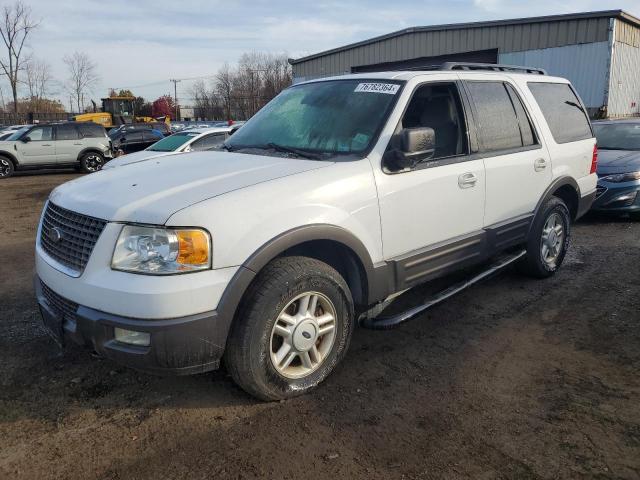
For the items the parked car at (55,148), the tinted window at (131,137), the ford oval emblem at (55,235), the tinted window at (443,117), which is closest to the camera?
the ford oval emblem at (55,235)

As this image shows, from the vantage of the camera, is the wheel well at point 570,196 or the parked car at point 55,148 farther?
the parked car at point 55,148

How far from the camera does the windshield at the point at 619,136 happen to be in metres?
8.46

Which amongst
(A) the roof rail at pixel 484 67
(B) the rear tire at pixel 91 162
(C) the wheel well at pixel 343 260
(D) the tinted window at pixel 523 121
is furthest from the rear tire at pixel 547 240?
(B) the rear tire at pixel 91 162

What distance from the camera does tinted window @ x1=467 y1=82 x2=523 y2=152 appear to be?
13.5 feet

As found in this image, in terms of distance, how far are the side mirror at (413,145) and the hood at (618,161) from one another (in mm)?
5778

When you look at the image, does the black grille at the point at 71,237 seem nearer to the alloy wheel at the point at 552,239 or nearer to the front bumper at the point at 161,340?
the front bumper at the point at 161,340

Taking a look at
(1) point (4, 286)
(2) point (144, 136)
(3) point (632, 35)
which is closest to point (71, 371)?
(1) point (4, 286)

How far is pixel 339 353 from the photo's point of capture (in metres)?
3.25

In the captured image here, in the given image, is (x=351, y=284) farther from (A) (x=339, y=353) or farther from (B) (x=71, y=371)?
(B) (x=71, y=371)

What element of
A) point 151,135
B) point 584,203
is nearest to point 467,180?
point 584,203

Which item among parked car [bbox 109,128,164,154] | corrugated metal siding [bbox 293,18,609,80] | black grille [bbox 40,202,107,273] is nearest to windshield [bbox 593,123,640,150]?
black grille [bbox 40,202,107,273]

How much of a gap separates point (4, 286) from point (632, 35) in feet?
66.8

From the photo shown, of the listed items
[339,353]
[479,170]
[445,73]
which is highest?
[445,73]

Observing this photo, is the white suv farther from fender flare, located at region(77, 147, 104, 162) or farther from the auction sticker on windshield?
fender flare, located at region(77, 147, 104, 162)
